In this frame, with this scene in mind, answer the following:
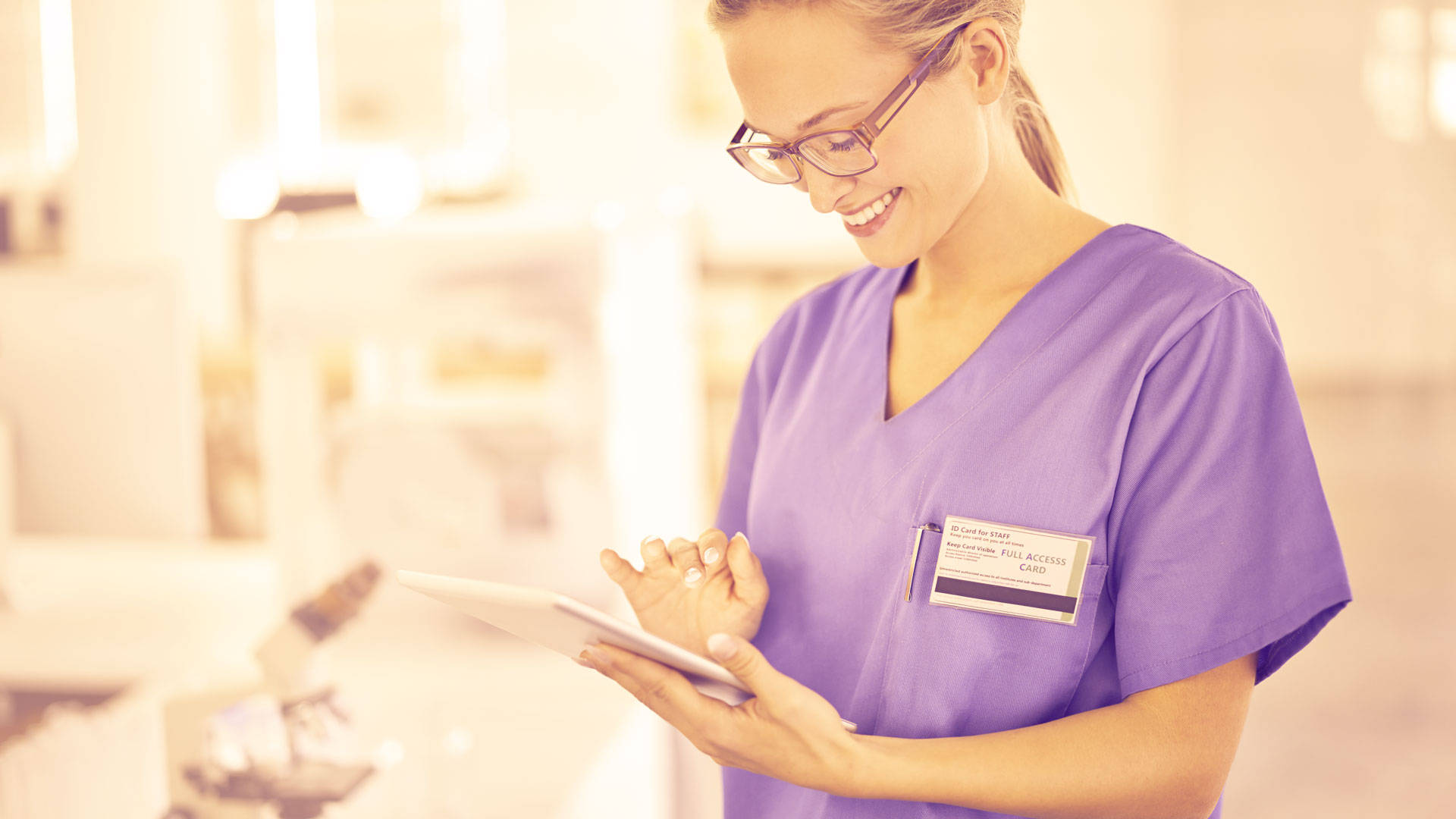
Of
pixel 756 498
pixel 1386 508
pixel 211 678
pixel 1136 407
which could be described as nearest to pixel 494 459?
pixel 211 678

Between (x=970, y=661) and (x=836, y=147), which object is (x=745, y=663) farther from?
(x=836, y=147)

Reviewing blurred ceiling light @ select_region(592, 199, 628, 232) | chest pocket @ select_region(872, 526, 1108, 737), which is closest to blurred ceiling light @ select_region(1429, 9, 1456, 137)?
blurred ceiling light @ select_region(592, 199, 628, 232)

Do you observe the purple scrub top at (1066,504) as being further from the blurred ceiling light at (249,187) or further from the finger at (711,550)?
the blurred ceiling light at (249,187)

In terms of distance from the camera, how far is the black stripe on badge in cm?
75

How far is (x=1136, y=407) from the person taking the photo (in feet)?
2.45

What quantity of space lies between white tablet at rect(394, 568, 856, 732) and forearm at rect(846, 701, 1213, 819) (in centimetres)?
5

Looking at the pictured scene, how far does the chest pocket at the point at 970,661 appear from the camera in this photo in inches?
30.3

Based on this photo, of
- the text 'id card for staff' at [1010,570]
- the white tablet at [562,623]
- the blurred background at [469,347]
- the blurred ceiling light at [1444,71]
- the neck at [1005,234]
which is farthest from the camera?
the blurred ceiling light at [1444,71]

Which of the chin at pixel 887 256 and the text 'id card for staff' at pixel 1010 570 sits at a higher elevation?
the chin at pixel 887 256

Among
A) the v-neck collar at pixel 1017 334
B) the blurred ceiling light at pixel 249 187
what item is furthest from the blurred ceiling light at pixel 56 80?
the v-neck collar at pixel 1017 334

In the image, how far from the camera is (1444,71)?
465 centimetres

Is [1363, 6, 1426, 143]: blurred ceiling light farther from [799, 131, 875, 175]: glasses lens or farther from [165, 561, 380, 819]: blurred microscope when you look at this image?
[165, 561, 380, 819]: blurred microscope

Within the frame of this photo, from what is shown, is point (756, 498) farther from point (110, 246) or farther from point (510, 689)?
point (110, 246)

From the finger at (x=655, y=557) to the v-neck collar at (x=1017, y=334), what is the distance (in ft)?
0.70
